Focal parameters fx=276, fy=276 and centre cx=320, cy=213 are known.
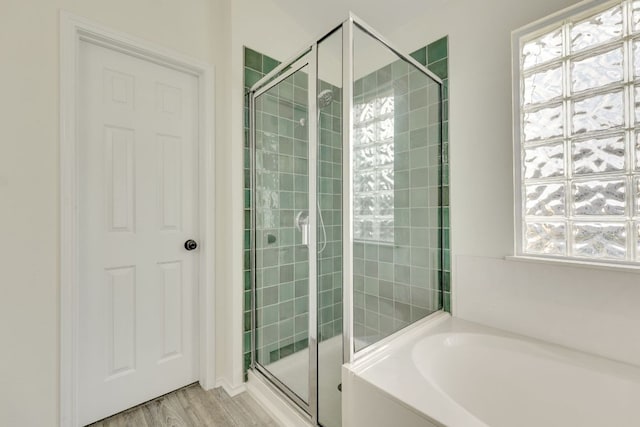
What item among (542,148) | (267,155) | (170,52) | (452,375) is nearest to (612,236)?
(542,148)

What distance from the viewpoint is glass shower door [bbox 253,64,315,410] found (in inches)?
58.6

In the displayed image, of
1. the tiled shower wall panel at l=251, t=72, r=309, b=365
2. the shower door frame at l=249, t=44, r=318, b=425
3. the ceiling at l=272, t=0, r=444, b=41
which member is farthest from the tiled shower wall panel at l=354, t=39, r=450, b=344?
the ceiling at l=272, t=0, r=444, b=41

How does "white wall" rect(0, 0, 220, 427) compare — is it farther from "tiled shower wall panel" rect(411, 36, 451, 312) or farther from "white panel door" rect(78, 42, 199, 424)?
"tiled shower wall panel" rect(411, 36, 451, 312)

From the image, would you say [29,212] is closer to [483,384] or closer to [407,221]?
[407,221]

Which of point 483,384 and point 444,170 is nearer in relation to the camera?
point 483,384

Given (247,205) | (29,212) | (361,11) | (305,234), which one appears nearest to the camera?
(29,212)

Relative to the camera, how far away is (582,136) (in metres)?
1.31

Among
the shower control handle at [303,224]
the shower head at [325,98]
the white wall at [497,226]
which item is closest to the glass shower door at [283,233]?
the shower control handle at [303,224]

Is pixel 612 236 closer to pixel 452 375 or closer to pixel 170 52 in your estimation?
pixel 452 375

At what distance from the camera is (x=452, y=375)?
1346 mm

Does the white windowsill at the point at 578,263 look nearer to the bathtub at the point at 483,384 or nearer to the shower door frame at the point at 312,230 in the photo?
the bathtub at the point at 483,384

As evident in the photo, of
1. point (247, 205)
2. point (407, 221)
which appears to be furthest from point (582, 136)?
point (247, 205)

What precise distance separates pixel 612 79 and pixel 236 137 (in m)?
1.90

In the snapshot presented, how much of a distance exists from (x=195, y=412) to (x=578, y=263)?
6.82 feet
